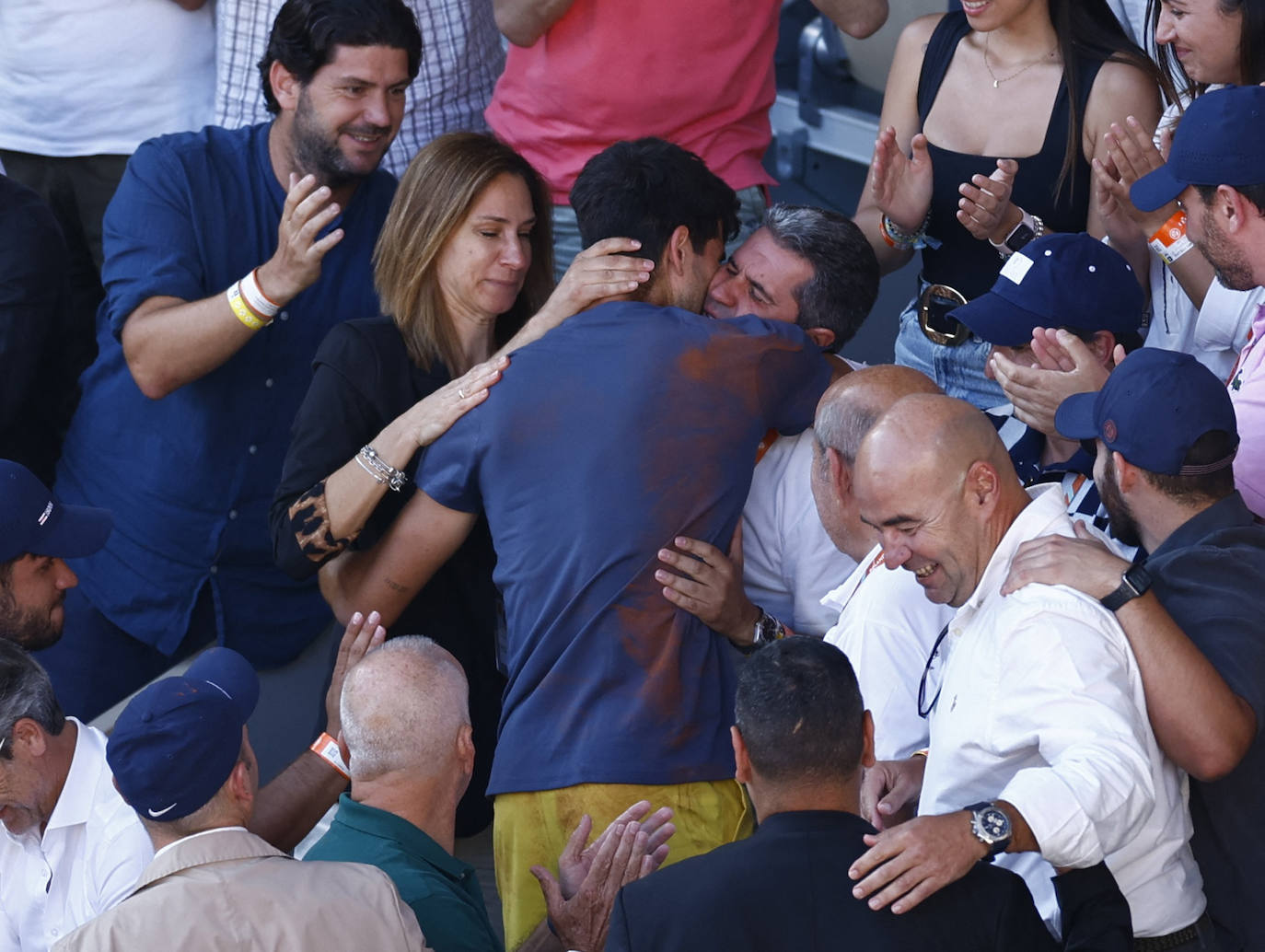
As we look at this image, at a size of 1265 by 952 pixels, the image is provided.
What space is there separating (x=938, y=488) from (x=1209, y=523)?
451mm

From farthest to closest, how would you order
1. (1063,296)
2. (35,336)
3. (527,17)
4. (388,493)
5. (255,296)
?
1. (35,336)
2. (527,17)
3. (255,296)
4. (388,493)
5. (1063,296)

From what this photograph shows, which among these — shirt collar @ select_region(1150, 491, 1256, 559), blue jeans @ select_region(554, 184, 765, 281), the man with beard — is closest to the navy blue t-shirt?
shirt collar @ select_region(1150, 491, 1256, 559)

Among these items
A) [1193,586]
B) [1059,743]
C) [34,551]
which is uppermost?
[1193,586]

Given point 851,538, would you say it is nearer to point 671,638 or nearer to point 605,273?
point 671,638

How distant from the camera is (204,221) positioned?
4254mm

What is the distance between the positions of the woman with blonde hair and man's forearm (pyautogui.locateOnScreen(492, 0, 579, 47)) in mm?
764

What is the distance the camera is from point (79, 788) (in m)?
3.22

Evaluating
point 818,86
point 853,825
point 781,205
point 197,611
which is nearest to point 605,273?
point 781,205

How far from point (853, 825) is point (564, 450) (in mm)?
1080

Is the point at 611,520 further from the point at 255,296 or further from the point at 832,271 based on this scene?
the point at 255,296

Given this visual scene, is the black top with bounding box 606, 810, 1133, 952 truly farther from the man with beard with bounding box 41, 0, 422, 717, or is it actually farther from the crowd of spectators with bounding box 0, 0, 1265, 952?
the man with beard with bounding box 41, 0, 422, 717

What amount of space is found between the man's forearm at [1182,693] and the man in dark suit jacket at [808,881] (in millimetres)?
238

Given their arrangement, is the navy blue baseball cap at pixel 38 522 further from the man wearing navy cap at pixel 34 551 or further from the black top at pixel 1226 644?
the black top at pixel 1226 644

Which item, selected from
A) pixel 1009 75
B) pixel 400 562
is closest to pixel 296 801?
pixel 400 562
